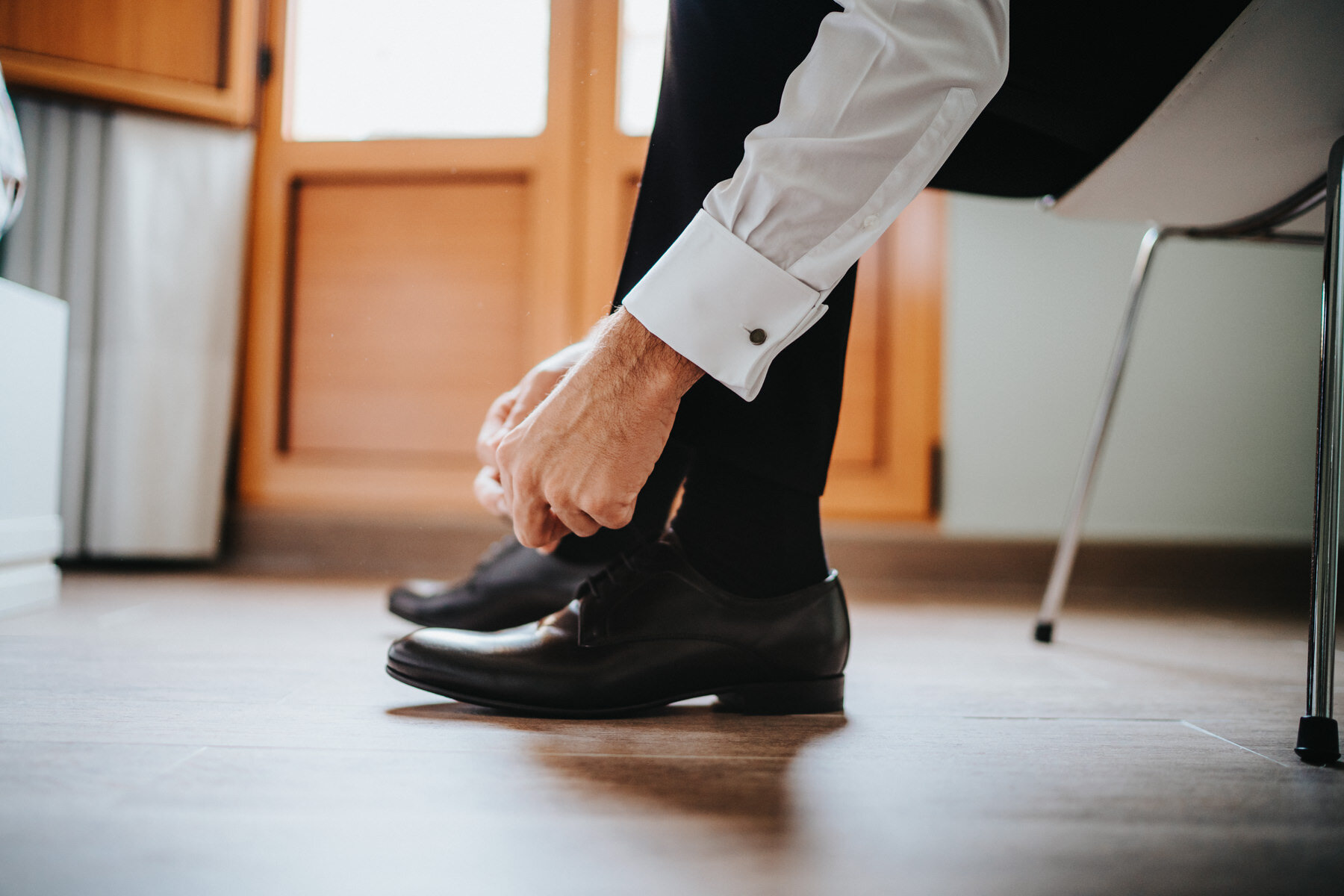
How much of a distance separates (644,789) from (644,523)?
31 cm

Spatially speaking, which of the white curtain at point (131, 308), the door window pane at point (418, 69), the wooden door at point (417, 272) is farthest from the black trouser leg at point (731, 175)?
the white curtain at point (131, 308)

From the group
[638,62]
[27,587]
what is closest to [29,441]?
[27,587]

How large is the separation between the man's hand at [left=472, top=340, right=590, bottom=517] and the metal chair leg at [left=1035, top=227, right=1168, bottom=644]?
0.56 metres

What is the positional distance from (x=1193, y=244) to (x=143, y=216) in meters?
1.91

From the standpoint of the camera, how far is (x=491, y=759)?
1.31ft

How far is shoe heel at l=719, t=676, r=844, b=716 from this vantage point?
50 cm

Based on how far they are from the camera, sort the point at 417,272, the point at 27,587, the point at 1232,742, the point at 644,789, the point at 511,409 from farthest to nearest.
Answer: the point at 417,272, the point at 27,587, the point at 511,409, the point at 1232,742, the point at 644,789

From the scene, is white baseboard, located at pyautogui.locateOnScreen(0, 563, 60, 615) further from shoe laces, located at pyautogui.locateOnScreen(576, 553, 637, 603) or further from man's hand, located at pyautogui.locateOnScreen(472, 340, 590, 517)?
shoe laces, located at pyautogui.locateOnScreen(576, 553, 637, 603)

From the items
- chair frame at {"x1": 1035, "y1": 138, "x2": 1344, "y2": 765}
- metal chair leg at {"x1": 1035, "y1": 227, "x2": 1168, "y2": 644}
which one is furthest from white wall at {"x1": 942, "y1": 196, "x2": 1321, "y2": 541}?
chair frame at {"x1": 1035, "y1": 138, "x2": 1344, "y2": 765}

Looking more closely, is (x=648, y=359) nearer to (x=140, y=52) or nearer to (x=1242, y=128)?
(x=1242, y=128)

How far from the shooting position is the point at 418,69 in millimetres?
1577

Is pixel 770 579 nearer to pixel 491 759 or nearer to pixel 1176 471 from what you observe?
pixel 491 759

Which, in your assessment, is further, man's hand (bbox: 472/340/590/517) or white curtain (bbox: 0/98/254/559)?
white curtain (bbox: 0/98/254/559)

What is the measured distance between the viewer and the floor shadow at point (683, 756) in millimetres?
344
